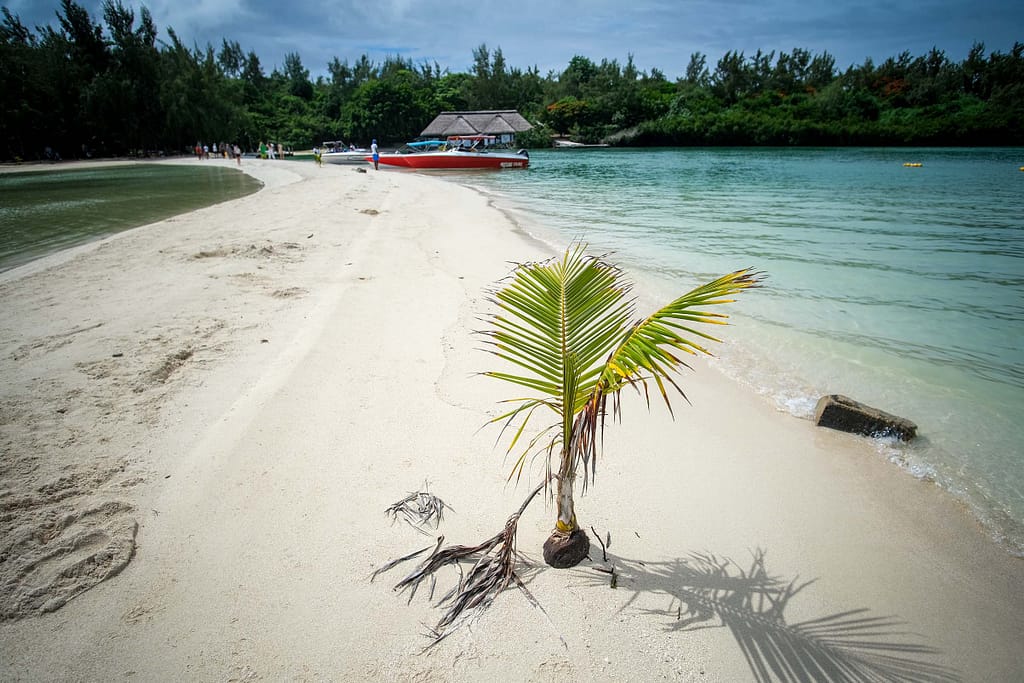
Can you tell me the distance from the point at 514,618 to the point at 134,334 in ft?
14.4

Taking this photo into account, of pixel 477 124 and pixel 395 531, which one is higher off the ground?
pixel 477 124

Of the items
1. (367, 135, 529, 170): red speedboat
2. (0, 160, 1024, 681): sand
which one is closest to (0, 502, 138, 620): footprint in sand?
(0, 160, 1024, 681): sand

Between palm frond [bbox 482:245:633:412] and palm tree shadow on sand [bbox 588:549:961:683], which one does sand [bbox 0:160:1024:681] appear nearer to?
palm tree shadow on sand [bbox 588:549:961:683]

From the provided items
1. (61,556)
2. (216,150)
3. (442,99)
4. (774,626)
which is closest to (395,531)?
(61,556)

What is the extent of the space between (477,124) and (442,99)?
79.3 feet

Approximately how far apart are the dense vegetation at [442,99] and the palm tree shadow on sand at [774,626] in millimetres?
57170

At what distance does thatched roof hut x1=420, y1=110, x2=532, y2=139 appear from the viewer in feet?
186

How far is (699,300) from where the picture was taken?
1.44 m

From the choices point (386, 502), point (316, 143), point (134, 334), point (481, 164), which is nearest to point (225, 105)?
point (316, 143)

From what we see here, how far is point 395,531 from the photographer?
2.22 meters

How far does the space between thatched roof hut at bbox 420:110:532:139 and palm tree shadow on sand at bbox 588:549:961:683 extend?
61.0 meters

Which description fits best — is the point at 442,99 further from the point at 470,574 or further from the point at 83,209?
the point at 470,574

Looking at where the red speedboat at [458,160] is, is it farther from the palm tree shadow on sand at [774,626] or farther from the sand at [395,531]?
the palm tree shadow on sand at [774,626]

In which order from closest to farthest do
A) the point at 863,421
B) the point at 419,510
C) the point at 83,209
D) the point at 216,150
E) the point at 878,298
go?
the point at 419,510 < the point at 863,421 < the point at 878,298 < the point at 83,209 < the point at 216,150
